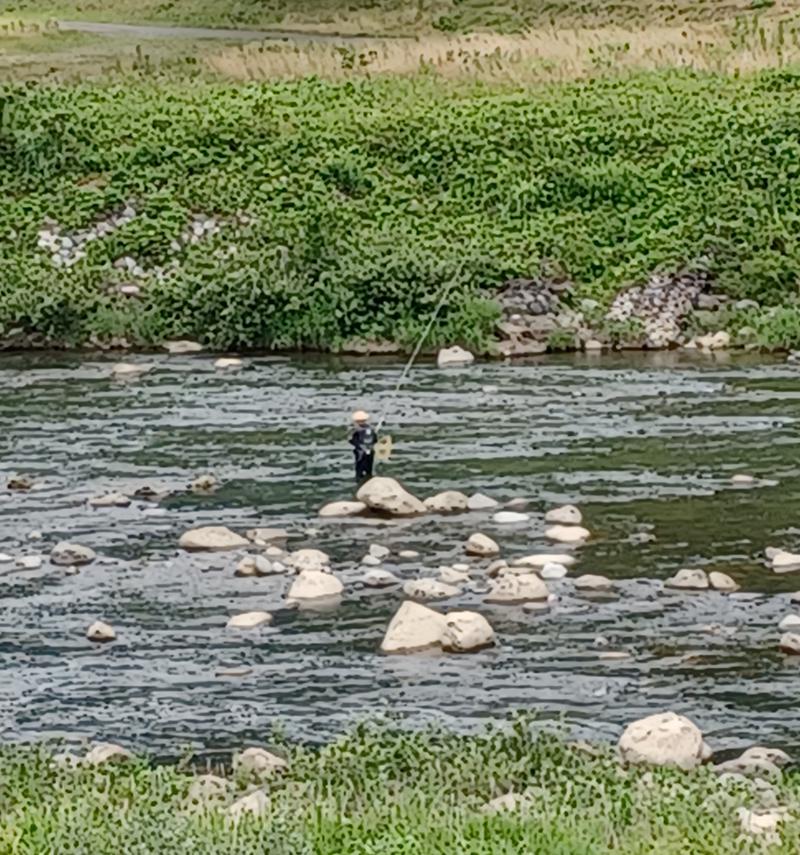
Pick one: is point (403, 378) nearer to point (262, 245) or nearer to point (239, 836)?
point (262, 245)

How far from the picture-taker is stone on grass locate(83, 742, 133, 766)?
41.0 feet

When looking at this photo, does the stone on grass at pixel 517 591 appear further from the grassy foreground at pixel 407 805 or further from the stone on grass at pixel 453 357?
the stone on grass at pixel 453 357

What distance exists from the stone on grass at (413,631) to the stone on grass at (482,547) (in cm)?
261

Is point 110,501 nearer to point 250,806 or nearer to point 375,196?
point 250,806

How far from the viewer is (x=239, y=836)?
9.45 meters

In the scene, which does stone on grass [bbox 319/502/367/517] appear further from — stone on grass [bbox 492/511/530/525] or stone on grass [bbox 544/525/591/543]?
stone on grass [bbox 544/525/591/543]

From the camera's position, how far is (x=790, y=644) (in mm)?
14914

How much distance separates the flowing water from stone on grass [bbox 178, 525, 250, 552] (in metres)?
0.17

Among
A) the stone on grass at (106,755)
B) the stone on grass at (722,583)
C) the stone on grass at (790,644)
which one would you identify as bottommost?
the stone on grass at (106,755)

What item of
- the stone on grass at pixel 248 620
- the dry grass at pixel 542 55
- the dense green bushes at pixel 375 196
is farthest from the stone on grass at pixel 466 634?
the dry grass at pixel 542 55

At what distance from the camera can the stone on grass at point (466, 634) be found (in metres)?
15.1

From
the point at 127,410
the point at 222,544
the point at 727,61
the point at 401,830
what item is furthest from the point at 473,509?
the point at 727,61

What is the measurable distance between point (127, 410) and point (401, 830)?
53.2 ft

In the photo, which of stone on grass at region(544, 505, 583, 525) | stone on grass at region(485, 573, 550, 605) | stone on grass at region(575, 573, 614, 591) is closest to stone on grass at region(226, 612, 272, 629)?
stone on grass at region(485, 573, 550, 605)
